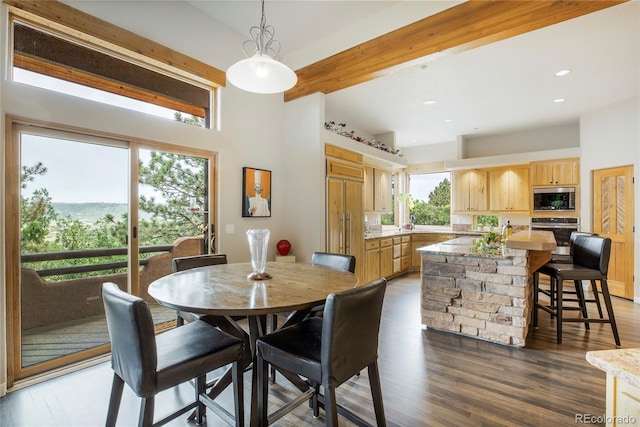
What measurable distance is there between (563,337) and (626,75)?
3.51 meters

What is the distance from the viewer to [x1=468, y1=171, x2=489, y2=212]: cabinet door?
6.54m

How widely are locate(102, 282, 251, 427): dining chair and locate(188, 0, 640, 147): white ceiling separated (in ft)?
10.2

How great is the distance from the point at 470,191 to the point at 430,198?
960 mm

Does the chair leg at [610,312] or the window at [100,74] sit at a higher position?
the window at [100,74]

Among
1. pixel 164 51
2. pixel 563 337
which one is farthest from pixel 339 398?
pixel 164 51

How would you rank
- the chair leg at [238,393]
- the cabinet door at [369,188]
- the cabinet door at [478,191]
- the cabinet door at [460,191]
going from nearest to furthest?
the chair leg at [238,393] → the cabinet door at [369,188] → the cabinet door at [478,191] → the cabinet door at [460,191]

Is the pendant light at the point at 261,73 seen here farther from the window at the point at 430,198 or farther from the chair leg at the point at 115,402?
the window at the point at 430,198

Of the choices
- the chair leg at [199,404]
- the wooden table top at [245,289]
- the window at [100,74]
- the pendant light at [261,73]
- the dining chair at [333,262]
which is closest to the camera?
the wooden table top at [245,289]

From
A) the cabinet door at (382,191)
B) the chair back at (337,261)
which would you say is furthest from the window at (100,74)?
the cabinet door at (382,191)

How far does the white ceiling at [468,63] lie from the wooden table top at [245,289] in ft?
8.26

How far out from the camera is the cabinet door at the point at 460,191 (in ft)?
22.2

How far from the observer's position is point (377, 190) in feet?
20.6

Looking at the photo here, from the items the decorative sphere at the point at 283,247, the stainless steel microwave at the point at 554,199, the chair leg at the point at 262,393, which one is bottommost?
the chair leg at the point at 262,393

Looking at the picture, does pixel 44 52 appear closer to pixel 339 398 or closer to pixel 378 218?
pixel 339 398
